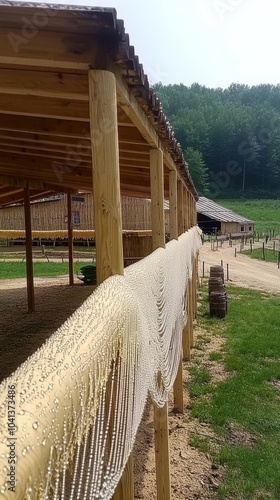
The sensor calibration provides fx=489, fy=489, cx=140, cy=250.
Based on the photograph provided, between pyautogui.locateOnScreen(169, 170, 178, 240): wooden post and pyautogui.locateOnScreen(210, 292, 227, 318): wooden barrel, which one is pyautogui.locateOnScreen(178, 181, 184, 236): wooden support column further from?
pyautogui.locateOnScreen(210, 292, 227, 318): wooden barrel

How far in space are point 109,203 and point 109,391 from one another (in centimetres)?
92

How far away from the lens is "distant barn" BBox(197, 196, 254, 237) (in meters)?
42.9

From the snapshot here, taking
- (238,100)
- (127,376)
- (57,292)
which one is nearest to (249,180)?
(238,100)

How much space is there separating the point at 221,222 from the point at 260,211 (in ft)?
60.6

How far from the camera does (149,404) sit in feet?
22.4

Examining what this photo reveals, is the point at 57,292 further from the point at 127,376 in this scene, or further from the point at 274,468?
the point at 127,376

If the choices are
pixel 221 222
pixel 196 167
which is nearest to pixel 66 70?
pixel 221 222

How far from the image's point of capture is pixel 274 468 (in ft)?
17.2

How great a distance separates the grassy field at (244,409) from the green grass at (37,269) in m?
9.88

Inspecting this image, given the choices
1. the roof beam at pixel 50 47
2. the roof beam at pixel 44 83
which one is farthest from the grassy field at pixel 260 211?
the roof beam at pixel 50 47

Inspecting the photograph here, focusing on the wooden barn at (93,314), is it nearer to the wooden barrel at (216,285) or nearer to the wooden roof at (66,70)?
the wooden roof at (66,70)

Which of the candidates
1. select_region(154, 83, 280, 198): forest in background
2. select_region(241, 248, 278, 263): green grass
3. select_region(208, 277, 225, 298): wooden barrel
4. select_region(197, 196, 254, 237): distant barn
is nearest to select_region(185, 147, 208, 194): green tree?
select_region(154, 83, 280, 198): forest in background

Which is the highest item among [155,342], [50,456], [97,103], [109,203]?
[97,103]

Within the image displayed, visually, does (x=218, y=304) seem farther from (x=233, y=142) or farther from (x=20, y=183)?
(x=233, y=142)
